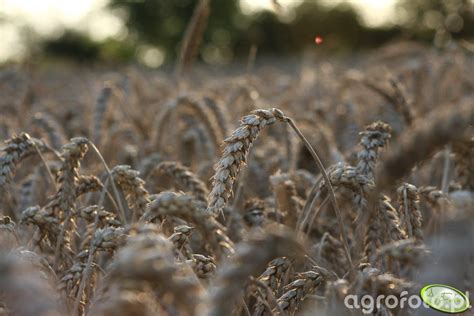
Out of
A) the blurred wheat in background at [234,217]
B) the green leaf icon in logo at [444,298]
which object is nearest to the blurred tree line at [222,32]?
the blurred wheat in background at [234,217]

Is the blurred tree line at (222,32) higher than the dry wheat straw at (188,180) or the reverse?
higher

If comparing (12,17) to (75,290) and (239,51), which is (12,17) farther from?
(239,51)

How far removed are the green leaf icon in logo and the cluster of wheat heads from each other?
0.03 meters

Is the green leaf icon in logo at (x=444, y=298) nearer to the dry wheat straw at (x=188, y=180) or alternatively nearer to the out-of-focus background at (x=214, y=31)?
the dry wheat straw at (x=188, y=180)

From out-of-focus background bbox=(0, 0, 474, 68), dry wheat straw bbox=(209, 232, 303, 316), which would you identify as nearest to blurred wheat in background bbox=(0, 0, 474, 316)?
dry wheat straw bbox=(209, 232, 303, 316)

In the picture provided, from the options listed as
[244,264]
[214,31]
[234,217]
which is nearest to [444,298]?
[244,264]

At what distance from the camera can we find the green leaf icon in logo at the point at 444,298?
4.17 ft

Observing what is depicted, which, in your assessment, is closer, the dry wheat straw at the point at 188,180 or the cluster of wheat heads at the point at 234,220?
the cluster of wheat heads at the point at 234,220

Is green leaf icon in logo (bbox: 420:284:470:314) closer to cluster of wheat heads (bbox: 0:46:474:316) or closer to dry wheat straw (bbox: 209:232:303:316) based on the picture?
cluster of wheat heads (bbox: 0:46:474:316)

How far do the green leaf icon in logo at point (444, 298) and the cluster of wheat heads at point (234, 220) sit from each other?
34 millimetres

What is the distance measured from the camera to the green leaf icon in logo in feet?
4.17

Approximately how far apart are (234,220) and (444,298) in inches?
39.5

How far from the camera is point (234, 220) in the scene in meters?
2.21

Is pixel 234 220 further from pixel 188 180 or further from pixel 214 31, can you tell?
pixel 214 31
